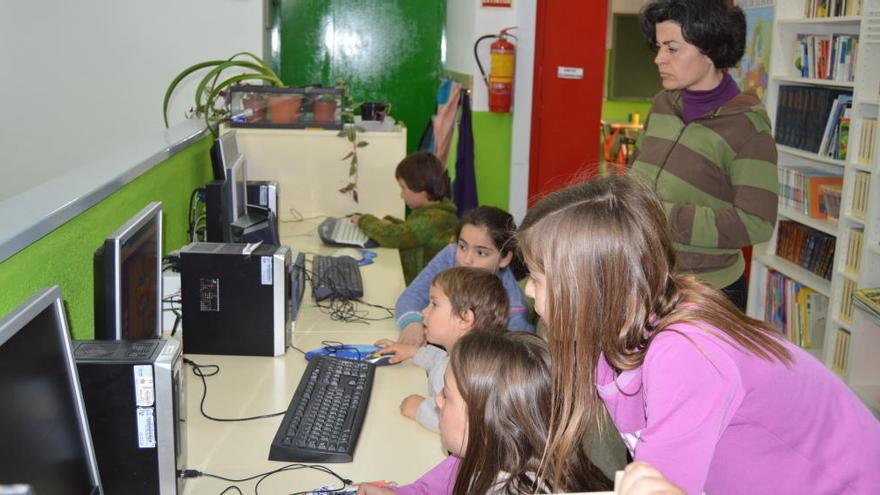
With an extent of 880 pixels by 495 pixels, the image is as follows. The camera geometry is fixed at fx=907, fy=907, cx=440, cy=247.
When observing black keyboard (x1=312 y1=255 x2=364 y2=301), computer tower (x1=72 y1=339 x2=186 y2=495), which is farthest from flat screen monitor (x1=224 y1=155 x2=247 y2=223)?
computer tower (x1=72 y1=339 x2=186 y2=495)

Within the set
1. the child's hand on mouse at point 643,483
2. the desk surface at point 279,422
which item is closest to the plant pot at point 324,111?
the desk surface at point 279,422

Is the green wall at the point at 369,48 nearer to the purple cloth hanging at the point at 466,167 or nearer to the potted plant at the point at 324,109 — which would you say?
the purple cloth hanging at the point at 466,167

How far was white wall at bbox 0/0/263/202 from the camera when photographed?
14.8ft

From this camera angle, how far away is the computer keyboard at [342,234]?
3.38m

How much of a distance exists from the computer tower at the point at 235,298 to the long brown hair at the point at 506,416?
0.75 meters

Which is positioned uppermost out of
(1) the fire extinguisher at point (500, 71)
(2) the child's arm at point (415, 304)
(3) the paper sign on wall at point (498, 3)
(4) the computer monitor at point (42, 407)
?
(3) the paper sign on wall at point (498, 3)

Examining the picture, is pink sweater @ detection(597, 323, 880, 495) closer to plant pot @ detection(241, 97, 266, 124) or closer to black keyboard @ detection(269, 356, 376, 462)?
black keyboard @ detection(269, 356, 376, 462)

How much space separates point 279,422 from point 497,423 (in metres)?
0.56

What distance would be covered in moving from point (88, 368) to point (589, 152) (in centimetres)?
454

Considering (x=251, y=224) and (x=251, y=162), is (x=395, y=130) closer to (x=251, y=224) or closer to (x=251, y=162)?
(x=251, y=162)

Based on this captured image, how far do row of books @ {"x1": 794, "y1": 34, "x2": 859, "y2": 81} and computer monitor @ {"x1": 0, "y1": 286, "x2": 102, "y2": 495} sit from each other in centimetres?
339

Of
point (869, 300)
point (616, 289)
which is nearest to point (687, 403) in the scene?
point (616, 289)

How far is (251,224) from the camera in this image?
8.47 feet

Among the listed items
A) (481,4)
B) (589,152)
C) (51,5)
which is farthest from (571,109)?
(51,5)
